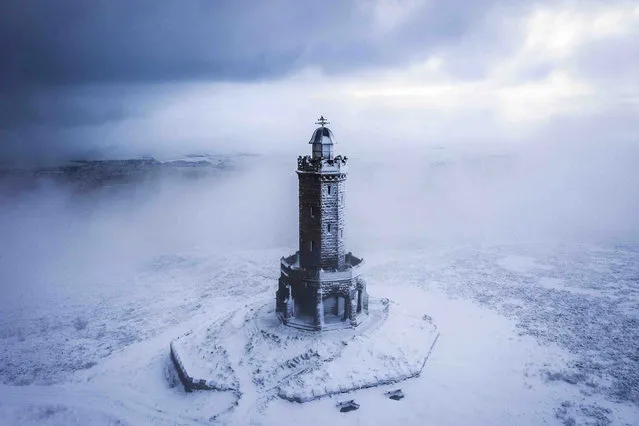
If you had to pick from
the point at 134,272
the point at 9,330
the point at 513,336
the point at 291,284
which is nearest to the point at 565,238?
the point at 513,336

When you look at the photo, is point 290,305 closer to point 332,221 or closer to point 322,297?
point 322,297

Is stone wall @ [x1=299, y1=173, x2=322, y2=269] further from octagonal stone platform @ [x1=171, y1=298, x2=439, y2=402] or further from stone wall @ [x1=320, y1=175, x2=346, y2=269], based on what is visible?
octagonal stone platform @ [x1=171, y1=298, x2=439, y2=402]

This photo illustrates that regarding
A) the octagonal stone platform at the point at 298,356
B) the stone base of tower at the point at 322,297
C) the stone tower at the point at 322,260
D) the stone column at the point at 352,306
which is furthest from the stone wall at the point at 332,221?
the octagonal stone platform at the point at 298,356

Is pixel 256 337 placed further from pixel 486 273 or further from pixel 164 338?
pixel 486 273

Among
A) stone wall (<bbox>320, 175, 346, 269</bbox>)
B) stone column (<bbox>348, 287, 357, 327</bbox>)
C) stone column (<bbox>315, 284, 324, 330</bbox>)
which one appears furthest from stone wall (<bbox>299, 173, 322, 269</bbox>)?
stone column (<bbox>348, 287, 357, 327</bbox>)

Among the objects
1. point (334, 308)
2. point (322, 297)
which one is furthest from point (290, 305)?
point (334, 308)
